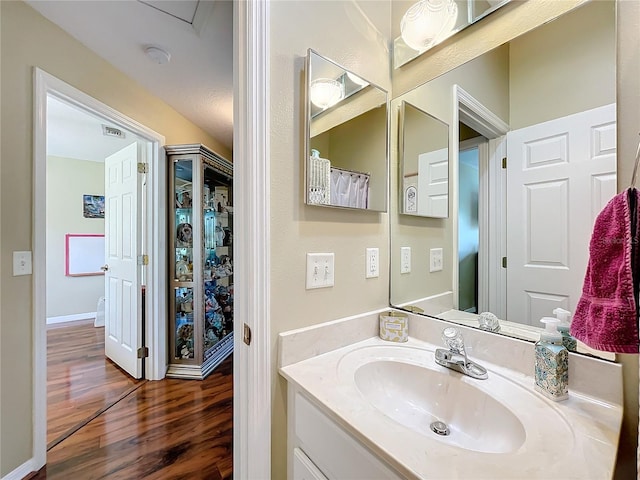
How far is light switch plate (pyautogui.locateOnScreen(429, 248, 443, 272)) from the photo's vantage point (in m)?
1.10

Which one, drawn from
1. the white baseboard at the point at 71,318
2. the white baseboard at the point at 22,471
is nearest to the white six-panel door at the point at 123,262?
the white baseboard at the point at 22,471

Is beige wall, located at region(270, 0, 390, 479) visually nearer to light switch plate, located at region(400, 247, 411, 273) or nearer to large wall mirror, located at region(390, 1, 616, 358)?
light switch plate, located at region(400, 247, 411, 273)

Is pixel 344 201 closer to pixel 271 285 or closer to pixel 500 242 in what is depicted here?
pixel 271 285

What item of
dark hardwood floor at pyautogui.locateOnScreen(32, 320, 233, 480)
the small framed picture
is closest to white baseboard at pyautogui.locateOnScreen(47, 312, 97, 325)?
the small framed picture

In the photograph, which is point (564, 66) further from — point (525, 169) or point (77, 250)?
point (77, 250)

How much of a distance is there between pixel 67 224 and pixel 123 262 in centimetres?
253

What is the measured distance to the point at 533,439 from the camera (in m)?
0.53

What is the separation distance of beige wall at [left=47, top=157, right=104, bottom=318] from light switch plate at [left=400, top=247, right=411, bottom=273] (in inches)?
191

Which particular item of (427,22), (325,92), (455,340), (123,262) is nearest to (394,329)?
(455,340)

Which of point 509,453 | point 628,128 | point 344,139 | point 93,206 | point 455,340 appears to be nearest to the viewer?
point 509,453

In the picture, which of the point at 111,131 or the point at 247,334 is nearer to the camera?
the point at 247,334

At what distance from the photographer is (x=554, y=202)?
2.52 ft

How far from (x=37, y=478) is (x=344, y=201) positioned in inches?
81.6

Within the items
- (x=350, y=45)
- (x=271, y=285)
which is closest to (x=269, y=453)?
(x=271, y=285)
